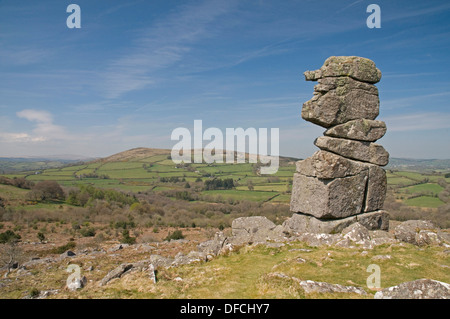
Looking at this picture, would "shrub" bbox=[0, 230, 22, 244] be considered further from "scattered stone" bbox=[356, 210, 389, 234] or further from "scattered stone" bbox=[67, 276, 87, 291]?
"scattered stone" bbox=[356, 210, 389, 234]

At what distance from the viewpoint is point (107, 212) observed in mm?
54375

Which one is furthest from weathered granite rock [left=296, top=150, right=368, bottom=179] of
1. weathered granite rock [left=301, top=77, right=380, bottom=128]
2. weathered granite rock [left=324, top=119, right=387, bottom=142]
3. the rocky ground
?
the rocky ground

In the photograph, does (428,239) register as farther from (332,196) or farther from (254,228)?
(254,228)

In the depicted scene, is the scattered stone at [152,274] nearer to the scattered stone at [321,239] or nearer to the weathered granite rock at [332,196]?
the scattered stone at [321,239]

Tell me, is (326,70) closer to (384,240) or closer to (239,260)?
(384,240)

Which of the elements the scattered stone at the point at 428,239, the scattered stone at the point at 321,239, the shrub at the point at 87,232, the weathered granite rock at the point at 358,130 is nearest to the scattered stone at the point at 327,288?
the scattered stone at the point at 321,239

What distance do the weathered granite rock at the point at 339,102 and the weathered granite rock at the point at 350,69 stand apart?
1.07 ft

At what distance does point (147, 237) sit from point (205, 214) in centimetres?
2518

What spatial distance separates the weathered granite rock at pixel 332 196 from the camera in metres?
17.1

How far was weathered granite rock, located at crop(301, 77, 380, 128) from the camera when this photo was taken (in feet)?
57.0

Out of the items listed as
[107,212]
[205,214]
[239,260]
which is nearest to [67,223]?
[107,212]

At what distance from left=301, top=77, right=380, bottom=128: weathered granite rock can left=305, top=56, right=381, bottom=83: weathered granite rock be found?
12.9 inches

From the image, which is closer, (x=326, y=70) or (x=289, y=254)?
(x=289, y=254)

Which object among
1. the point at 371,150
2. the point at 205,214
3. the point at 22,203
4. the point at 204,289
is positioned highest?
the point at 371,150
